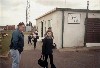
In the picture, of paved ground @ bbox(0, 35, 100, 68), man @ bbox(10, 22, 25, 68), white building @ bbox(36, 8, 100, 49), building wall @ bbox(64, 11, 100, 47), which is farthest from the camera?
building wall @ bbox(64, 11, 100, 47)

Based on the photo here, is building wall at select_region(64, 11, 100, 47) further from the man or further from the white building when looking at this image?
the man

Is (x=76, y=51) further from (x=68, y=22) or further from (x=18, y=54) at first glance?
(x=18, y=54)

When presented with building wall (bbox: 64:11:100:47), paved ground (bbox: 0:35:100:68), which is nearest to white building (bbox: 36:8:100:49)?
building wall (bbox: 64:11:100:47)

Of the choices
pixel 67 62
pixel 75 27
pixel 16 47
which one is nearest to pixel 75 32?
pixel 75 27

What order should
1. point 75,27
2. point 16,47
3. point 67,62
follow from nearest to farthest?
point 16,47, point 67,62, point 75,27

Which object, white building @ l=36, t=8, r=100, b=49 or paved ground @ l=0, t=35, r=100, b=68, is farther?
white building @ l=36, t=8, r=100, b=49

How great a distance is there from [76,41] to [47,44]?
11849 mm

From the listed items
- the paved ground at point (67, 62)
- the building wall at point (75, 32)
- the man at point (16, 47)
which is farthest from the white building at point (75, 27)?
the man at point (16, 47)

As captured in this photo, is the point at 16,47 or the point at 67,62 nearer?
the point at 16,47

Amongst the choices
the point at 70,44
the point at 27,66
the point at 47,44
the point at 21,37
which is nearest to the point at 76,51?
the point at 70,44

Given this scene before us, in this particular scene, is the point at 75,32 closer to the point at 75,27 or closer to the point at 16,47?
the point at 75,27

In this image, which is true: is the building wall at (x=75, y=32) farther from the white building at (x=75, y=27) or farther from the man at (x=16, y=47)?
the man at (x=16, y=47)

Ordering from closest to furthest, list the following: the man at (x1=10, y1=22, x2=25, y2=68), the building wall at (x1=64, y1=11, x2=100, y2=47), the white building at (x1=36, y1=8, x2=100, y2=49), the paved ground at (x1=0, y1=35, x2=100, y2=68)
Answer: the man at (x1=10, y1=22, x2=25, y2=68), the paved ground at (x1=0, y1=35, x2=100, y2=68), the white building at (x1=36, y1=8, x2=100, y2=49), the building wall at (x1=64, y1=11, x2=100, y2=47)

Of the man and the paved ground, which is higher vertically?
A: the man
